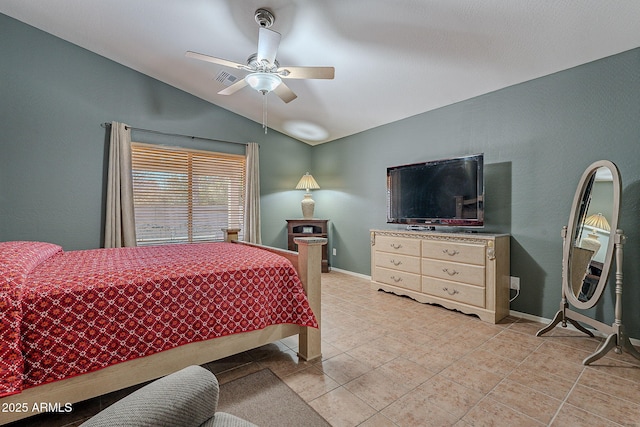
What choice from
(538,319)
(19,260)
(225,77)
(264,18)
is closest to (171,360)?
(19,260)

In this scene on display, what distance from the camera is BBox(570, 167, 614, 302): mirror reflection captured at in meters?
2.29

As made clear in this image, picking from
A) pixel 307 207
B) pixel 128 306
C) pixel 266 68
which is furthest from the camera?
pixel 307 207

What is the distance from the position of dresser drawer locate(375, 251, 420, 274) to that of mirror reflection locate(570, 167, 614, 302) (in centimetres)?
141

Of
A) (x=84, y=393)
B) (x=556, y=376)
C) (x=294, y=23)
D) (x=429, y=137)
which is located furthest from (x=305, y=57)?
(x=556, y=376)

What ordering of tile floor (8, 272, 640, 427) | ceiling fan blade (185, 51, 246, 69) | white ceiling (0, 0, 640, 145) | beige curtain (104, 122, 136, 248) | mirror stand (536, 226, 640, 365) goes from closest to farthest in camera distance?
tile floor (8, 272, 640, 427) → mirror stand (536, 226, 640, 365) → white ceiling (0, 0, 640, 145) → ceiling fan blade (185, 51, 246, 69) → beige curtain (104, 122, 136, 248)

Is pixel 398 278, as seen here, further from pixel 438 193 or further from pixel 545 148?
pixel 545 148

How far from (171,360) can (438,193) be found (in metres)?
3.04

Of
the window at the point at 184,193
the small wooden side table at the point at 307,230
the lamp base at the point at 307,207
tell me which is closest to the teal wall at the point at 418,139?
the window at the point at 184,193

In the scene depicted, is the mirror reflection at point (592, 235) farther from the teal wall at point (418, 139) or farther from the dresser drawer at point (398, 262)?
the dresser drawer at point (398, 262)

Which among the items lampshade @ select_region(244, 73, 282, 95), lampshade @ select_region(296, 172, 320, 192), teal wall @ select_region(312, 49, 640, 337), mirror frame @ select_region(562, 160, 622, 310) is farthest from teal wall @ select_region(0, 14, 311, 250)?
mirror frame @ select_region(562, 160, 622, 310)

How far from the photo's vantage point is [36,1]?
2.78 m

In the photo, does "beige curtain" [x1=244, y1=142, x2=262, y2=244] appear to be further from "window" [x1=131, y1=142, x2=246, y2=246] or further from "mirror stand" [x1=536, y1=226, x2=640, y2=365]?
"mirror stand" [x1=536, y1=226, x2=640, y2=365]

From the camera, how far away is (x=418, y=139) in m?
3.93

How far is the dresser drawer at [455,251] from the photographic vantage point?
2916mm
